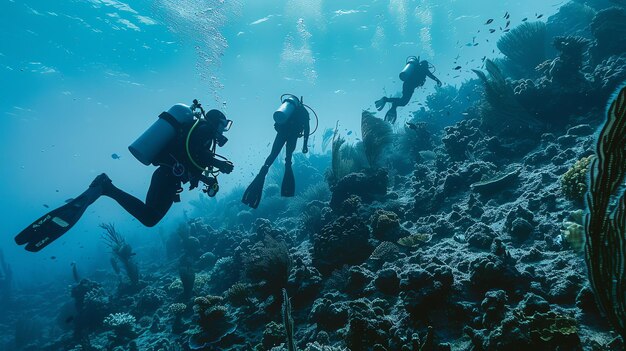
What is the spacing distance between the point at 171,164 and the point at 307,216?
6.87 metres

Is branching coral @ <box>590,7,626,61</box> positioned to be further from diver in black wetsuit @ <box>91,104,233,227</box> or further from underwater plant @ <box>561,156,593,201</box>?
diver in black wetsuit @ <box>91,104,233,227</box>

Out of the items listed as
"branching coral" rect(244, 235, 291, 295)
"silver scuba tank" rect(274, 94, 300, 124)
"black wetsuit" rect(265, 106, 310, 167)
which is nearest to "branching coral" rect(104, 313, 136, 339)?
"branching coral" rect(244, 235, 291, 295)

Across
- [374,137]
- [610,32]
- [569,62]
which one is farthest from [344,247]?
[610,32]

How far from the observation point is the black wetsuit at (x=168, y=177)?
6.09 m

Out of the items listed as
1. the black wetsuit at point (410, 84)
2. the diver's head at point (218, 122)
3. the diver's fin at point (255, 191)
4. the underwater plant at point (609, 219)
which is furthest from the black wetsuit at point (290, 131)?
the underwater plant at point (609, 219)

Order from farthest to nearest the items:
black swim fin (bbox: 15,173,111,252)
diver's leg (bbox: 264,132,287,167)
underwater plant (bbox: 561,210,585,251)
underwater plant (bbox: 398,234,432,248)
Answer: diver's leg (bbox: 264,132,287,167) < underwater plant (bbox: 398,234,432,248) < black swim fin (bbox: 15,173,111,252) < underwater plant (bbox: 561,210,585,251)

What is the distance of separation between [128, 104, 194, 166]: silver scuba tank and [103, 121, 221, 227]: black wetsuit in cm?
17

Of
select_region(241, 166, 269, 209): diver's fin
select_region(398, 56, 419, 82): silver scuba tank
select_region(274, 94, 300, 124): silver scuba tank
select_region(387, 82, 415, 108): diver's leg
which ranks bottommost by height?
select_region(241, 166, 269, 209): diver's fin

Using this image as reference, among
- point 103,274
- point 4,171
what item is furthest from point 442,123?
point 4,171

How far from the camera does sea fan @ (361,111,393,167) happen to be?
1194 centimetres

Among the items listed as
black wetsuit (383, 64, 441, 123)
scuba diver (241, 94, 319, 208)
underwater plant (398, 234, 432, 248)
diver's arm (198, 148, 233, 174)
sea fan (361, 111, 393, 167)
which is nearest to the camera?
diver's arm (198, 148, 233, 174)

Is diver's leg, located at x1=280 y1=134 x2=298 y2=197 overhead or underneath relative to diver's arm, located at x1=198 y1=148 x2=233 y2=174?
overhead

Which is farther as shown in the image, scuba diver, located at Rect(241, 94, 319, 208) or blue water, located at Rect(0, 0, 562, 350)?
blue water, located at Rect(0, 0, 562, 350)

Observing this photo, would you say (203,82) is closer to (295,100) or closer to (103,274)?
(103,274)
